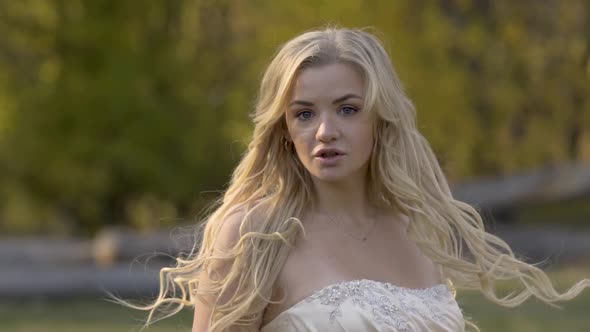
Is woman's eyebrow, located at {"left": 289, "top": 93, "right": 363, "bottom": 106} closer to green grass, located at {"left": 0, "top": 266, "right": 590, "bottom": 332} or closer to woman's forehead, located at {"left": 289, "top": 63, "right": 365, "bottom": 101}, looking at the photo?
woman's forehead, located at {"left": 289, "top": 63, "right": 365, "bottom": 101}

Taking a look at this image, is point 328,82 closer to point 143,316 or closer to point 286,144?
point 286,144

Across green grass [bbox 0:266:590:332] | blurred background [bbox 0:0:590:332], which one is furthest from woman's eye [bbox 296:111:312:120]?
blurred background [bbox 0:0:590:332]

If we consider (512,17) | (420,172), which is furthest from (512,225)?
(420,172)

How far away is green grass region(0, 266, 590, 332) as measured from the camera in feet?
34.3

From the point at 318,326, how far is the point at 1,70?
47.0ft

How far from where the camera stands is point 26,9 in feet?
55.6

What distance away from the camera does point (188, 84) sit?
17016mm

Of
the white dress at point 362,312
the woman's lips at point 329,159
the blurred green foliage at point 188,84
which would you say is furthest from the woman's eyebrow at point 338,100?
the blurred green foliage at point 188,84

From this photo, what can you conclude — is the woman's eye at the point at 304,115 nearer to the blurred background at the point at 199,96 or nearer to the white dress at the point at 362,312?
the white dress at the point at 362,312

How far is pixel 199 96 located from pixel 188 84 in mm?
210

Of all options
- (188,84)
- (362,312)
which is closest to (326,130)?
(362,312)

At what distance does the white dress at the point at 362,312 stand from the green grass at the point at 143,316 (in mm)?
6274

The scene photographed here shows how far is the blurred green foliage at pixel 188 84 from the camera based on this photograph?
16.2 m

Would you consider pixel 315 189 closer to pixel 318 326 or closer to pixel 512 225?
pixel 318 326
